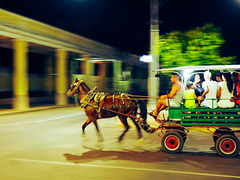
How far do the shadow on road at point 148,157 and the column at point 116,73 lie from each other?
72.7 ft

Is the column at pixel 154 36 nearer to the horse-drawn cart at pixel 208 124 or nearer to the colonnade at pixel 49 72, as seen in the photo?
the horse-drawn cart at pixel 208 124

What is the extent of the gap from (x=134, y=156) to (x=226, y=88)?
2.68 metres

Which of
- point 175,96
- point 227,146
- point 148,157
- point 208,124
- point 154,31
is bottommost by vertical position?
point 148,157

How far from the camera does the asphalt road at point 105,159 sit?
587 cm

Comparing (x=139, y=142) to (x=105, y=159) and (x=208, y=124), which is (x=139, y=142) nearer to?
(x=105, y=159)

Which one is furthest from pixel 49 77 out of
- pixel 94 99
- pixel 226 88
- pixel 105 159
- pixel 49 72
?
pixel 226 88

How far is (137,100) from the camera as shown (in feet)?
30.6

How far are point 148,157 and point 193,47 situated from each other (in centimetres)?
660

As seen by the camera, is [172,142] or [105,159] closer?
[105,159]

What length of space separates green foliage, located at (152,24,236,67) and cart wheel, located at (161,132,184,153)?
560 centimetres

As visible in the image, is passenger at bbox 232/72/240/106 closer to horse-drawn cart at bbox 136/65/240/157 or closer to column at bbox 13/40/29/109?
horse-drawn cart at bbox 136/65/240/157

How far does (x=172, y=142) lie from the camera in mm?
7664

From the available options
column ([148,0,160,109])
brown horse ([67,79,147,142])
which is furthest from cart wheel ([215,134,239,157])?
column ([148,0,160,109])

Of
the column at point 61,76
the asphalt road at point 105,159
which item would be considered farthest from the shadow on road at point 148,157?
the column at point 61,76
